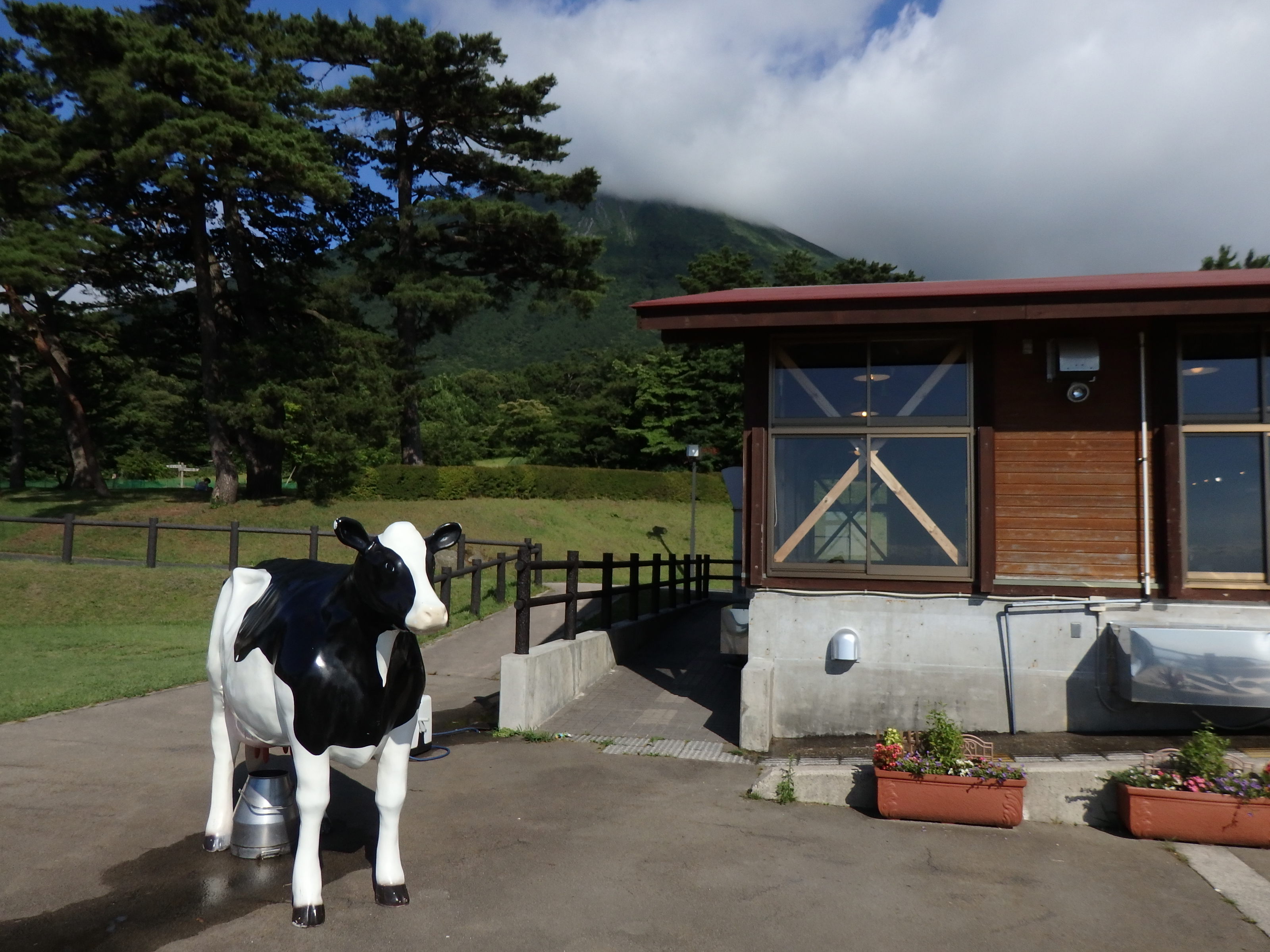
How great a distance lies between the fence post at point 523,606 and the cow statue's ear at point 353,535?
4.19 metres

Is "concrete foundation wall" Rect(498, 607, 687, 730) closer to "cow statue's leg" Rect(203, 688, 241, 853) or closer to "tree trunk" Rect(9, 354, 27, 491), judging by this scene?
"cow statue's leg" Rect(203, 688, 241, 853)

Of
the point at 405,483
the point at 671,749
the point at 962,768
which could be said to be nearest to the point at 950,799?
the point at 962,768

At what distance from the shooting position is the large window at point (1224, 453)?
7680 mm

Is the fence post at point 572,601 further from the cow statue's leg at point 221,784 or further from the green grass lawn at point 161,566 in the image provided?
the cow statue's leg at point 221,784

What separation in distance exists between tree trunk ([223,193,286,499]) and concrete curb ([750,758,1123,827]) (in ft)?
80.3

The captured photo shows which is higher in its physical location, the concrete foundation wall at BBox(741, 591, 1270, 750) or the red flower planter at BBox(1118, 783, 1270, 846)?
the concrete foundation wall at BBox(741, 591, 1270, 750)

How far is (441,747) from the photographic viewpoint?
7.70 meters

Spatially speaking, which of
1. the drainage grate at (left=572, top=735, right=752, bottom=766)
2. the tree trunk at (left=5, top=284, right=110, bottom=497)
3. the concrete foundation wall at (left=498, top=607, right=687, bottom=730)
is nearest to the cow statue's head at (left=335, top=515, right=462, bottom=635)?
the drainage grate at (left=572, top=735, right=752, bottom=766)

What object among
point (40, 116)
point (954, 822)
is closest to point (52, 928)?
point (954, 822)

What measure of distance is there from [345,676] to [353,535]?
705 mm

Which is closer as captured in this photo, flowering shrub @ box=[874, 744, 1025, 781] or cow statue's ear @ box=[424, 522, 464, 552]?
cow statue's ear @ box=[424, 522, 464, 552]

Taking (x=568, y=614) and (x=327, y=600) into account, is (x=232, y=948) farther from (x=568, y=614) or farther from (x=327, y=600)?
(x=568, y=614)

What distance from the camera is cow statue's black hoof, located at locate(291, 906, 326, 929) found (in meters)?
4.26

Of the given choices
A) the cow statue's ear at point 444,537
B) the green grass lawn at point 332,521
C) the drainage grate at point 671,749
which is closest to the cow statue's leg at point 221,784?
the cow statue's ear at point 444,537
